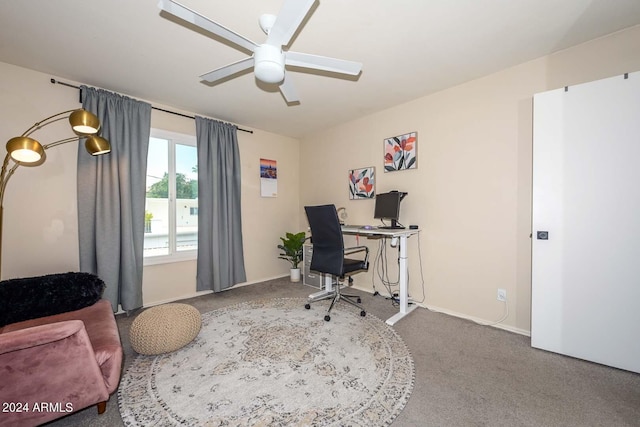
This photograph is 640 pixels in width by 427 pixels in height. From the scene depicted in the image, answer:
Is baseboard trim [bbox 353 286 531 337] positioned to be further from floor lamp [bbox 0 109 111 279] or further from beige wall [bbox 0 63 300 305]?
floor lamp [bbox 0 109 111 279]

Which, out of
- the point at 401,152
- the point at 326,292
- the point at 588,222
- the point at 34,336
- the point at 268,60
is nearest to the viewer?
the point at 34,336

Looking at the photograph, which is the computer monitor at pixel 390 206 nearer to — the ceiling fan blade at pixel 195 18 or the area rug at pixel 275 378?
the area rug at pixel 275 378

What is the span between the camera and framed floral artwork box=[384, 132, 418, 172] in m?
3.12

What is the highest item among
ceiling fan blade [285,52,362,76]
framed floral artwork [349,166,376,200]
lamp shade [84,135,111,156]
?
ceiling fan blade [285,52,362,76]

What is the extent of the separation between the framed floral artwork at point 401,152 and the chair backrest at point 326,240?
4.14 ft

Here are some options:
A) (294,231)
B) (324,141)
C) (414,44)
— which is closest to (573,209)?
(414,44)

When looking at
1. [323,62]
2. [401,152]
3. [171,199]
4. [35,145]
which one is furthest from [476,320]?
[35,145]

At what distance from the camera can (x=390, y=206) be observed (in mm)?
3104

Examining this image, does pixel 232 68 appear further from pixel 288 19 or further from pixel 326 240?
pixel 326 240

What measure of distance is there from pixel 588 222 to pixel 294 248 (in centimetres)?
331

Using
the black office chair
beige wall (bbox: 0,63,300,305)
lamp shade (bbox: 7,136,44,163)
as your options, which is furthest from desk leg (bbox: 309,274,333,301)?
lamp shade (bbox: 7,136,44,163)

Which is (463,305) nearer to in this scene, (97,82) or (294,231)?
(294,231)

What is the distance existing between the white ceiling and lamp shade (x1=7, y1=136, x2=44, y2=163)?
82 centimetres

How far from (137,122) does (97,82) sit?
476 mm
